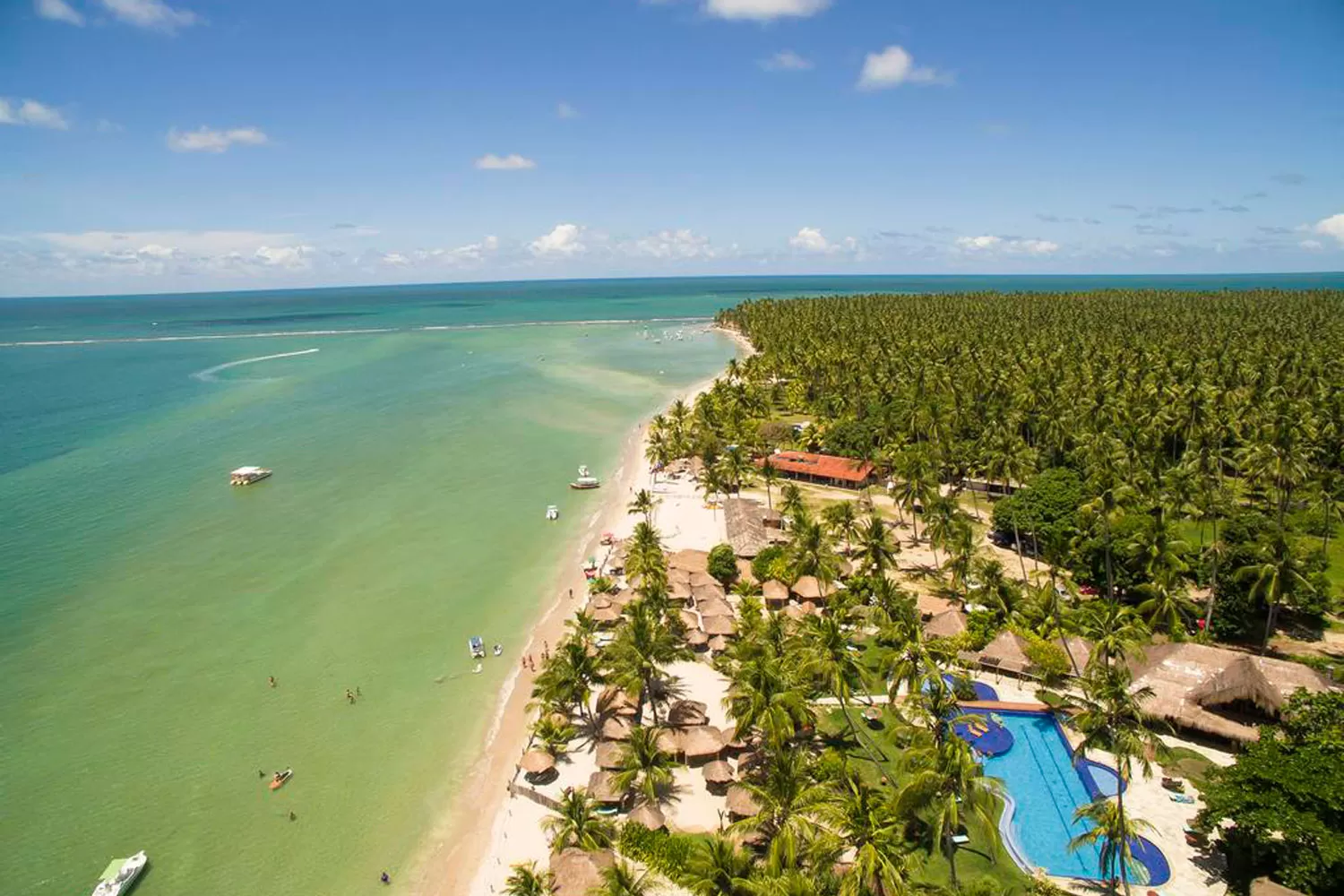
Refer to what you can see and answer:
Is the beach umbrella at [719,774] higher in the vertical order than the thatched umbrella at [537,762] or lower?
higher

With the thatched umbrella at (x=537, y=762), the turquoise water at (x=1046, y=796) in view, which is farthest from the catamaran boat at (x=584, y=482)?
the turquoise water at (x=1046, y=796)

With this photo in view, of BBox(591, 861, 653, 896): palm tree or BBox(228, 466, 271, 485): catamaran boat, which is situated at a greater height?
BBox(228, 466, 271, 485): catamaran boat

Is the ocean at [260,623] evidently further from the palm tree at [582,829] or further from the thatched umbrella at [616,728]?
the palm tree at [582,829]

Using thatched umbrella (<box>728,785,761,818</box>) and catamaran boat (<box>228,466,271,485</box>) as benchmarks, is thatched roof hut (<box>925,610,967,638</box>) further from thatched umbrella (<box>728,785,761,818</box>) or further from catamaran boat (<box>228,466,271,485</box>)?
catamaran boat (<box>228,466,271,485</box>)

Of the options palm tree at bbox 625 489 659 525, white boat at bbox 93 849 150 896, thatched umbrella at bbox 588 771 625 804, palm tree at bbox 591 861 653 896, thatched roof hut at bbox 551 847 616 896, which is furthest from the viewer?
palm tree at bbox 625 489 659 525

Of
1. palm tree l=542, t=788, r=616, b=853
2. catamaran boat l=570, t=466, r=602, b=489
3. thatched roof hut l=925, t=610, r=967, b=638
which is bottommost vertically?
palm tree l=542, t=788, r=616, b=853

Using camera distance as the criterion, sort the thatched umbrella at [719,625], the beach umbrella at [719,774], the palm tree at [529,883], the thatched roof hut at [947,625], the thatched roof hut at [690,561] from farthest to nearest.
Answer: the thatched roof hut at [690,561] < the thatched umbrella at [719,625] < the thatched roof hut at [947,625] < the beach umbrella at [719,774] < the palm tree at [529,883]

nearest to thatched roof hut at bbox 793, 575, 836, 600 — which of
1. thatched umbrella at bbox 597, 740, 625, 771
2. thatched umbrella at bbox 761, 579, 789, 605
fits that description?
thatched umbrella at bbox 761, 579, 789, 605
